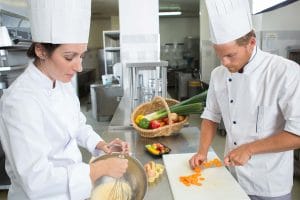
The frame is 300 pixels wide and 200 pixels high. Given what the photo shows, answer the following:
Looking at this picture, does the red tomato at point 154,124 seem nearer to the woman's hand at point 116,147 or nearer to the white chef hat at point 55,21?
the woman's hand at point 116,147

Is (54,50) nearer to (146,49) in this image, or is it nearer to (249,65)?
(249,65)

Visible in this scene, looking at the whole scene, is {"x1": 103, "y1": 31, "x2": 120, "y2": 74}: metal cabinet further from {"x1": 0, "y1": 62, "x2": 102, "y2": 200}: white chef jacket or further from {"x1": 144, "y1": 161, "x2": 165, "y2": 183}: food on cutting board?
{"x1": 0, "y1": 62, "x2": 102, "y2": 200}: white chef jacket

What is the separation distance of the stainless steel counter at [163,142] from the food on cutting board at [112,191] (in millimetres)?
131

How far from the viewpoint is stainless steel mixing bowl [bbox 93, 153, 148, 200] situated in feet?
3.22

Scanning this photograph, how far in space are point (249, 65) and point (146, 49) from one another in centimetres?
207

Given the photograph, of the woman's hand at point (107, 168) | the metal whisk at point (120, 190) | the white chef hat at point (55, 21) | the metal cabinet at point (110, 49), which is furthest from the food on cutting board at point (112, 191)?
the metal cabinet at point (110, 49)

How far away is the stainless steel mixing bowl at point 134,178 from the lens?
98cm

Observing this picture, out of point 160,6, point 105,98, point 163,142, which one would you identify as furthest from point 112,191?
point 160,6

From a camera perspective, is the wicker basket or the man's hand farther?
the wicker basket

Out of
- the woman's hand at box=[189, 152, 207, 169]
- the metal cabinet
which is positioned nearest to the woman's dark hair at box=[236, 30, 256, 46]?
the woman's hand at box=[189, 152, 207, 169]

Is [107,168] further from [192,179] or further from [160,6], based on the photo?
[160,6]

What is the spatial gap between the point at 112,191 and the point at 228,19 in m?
0.81

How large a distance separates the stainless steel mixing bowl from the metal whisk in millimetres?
14

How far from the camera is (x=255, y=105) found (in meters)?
1.17
